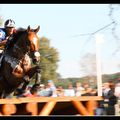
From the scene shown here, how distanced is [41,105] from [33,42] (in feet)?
5.55

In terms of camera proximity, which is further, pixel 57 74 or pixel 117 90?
pixel 57 74

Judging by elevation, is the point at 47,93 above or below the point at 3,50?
below

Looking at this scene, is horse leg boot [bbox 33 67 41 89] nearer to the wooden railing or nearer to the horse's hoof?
the horse's hoof

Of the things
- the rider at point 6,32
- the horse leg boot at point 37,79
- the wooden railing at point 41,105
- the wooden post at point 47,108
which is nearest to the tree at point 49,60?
the rider at point 6,32

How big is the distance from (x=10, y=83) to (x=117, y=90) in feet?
8.49

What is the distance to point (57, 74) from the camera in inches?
1053

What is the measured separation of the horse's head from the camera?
907 cm

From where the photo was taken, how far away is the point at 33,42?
9.34 meters

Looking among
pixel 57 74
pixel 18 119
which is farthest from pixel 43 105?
pixel 57 74

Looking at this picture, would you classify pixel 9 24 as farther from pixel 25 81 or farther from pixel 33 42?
pixel 25 81

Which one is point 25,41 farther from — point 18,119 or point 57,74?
point 57,74

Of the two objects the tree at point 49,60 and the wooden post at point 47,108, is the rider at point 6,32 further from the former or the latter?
the tree at point 49,60

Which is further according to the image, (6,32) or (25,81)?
(6,32)

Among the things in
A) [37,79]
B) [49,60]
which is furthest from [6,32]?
[49,60]
